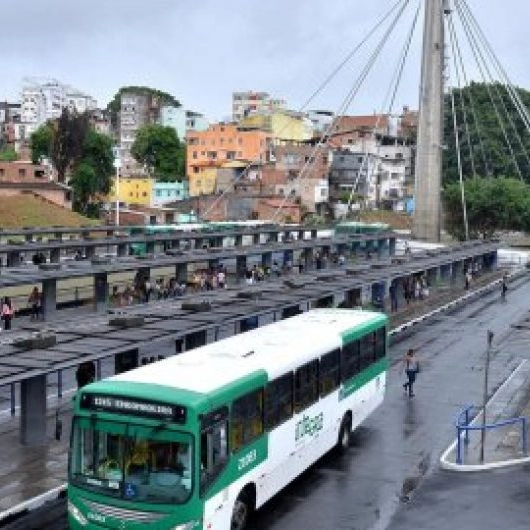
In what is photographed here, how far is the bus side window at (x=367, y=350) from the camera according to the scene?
20156mm

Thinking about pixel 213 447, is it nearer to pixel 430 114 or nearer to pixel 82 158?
pixel 430 114

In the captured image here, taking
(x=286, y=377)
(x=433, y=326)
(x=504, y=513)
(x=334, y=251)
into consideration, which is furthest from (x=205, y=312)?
(x=334, y=251)

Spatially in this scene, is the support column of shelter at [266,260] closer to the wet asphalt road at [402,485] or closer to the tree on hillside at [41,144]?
the wet asphalt road at [402,485]

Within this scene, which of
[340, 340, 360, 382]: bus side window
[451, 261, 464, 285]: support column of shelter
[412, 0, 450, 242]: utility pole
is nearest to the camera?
[340, 340, 360, 382]: bus side window

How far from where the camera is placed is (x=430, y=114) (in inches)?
3000

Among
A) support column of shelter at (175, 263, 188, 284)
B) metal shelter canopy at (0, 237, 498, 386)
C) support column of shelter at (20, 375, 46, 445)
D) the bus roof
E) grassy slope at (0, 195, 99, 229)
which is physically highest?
grassy slope at (0, 195, 99, 229)

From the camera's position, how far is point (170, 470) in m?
12.0

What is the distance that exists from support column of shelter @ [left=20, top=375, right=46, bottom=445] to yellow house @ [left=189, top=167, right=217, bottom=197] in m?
89.5

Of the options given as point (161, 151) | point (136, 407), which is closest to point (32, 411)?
point (136, 407)

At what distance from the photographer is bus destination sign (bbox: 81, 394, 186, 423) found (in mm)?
12102

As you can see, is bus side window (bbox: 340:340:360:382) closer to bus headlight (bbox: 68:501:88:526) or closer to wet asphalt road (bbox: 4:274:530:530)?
wet asphalt road (bbox: 4:274:530:530)

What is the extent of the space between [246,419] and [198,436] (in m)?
1.88

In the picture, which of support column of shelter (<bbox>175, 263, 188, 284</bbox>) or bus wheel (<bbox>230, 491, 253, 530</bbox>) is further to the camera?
support column of shelter (<bbox>175, 263, 188, 284</bbox>)

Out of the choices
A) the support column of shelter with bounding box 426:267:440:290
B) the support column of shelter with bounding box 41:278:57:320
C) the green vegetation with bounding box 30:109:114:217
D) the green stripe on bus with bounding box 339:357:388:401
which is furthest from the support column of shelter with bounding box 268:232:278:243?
the green stripe on bus with bounding box 339:357:388:401
